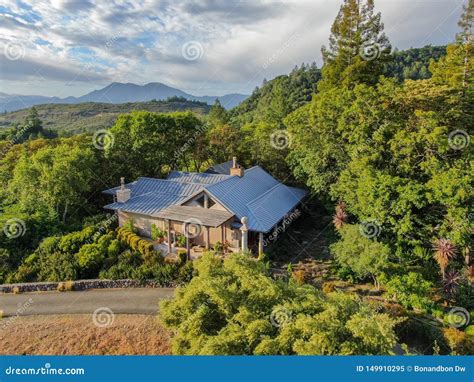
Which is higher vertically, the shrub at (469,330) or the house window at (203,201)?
the house window at (203,201)

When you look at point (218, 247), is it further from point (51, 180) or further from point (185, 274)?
point (51, 180)

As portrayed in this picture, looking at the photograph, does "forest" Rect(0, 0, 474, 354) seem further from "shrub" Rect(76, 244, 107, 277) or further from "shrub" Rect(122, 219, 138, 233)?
"shrub" Rect(122, 219, 138, 233)

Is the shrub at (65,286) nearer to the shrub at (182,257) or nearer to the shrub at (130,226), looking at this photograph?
the shrub at (130,226)

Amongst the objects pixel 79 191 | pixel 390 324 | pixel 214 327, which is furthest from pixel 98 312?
pixel 390 324

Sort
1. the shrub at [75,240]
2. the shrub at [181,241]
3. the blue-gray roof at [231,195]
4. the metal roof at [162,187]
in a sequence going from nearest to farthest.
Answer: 1. the shrub at [75,240]
2. the blue-gray roof at [231,195]
3. the shrub at [181,241]
4. the metal roof at [162,187]

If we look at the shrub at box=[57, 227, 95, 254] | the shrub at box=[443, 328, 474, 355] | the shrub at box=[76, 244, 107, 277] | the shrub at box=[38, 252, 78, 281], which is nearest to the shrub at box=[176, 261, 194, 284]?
the shrub at box=[76, 244, 107, 277]

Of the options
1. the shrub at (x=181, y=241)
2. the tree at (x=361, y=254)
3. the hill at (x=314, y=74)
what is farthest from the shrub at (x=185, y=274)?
the hill at (x=314, y=74)

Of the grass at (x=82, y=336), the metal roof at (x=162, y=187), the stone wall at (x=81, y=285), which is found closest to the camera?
the grass at (x=82, y=336)

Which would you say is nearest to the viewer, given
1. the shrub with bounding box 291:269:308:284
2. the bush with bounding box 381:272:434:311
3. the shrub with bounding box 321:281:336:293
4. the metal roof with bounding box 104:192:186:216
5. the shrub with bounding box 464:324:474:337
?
the shrub with bounding box 464:324:474:337

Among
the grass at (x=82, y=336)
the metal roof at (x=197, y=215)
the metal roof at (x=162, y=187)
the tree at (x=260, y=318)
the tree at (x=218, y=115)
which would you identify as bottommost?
the grass at (x=82, y=336)
